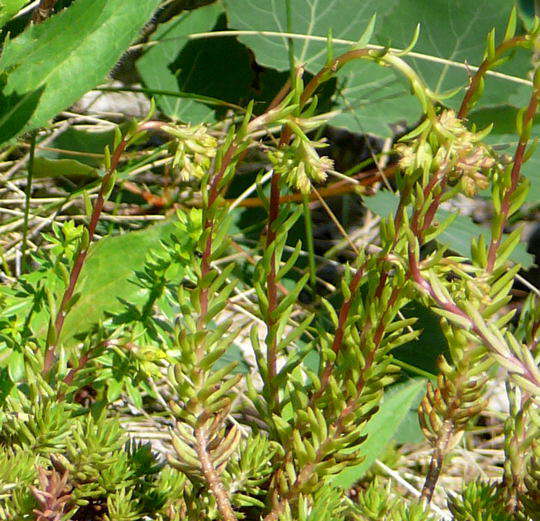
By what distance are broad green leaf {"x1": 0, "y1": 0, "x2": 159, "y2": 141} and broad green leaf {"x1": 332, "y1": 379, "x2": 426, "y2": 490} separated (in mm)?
743

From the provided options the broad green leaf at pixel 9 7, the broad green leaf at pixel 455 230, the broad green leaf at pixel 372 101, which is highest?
the broad green leaf at pixel 9 7

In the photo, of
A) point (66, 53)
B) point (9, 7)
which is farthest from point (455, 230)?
Answer: point (9, 7)

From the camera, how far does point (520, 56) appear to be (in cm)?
187

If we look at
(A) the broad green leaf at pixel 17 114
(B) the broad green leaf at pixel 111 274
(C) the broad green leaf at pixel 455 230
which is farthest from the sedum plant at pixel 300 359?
(C) the broad green leaf at pixel 455 230

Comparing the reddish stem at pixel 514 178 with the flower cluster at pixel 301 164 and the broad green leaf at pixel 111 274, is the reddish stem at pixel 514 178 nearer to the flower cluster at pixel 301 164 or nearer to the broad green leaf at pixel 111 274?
the flower cluster at pixel 301 164

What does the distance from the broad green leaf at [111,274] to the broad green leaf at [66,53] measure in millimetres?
255

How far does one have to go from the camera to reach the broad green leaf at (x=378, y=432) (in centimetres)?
106

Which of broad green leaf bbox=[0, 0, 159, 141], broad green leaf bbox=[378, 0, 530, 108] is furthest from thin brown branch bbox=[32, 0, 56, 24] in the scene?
broad green leaf bbox=[378, 0, 530, 108]

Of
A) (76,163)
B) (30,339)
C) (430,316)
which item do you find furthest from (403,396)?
(76,163)

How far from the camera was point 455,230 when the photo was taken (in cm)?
170

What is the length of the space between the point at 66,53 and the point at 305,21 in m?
0.83

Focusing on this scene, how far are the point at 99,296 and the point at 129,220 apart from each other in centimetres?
63

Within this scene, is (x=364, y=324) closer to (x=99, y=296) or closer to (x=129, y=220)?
(x=99, y=296)

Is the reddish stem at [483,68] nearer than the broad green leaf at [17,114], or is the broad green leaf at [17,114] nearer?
the reddish stem at [483,68]
